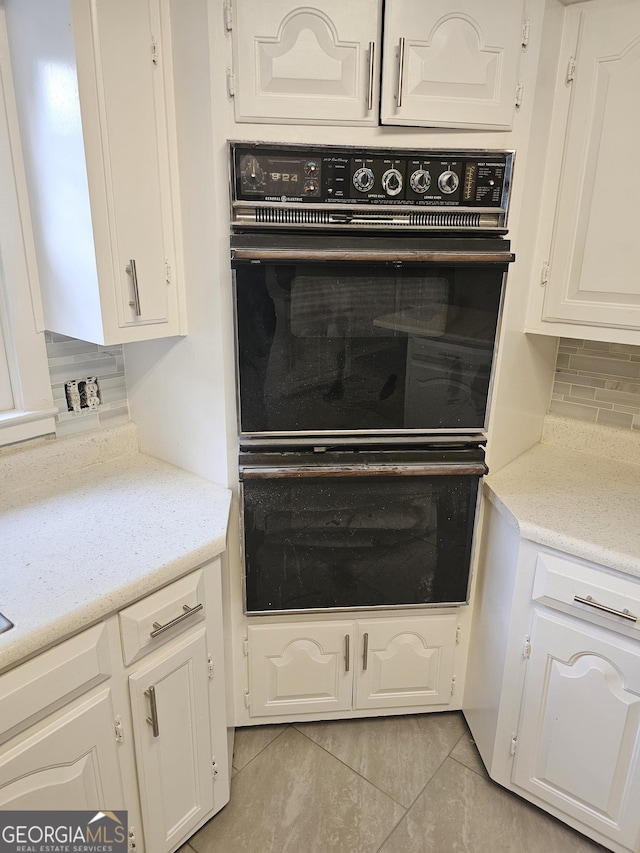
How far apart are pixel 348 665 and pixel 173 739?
1.95ft

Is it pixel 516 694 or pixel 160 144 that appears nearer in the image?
pixel 160 144

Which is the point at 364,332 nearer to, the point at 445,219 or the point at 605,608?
the point at 445,219

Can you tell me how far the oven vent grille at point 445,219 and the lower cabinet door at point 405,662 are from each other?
1.10 meters

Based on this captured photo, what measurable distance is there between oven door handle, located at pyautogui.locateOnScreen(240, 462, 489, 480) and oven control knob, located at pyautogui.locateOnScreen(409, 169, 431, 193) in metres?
0.67

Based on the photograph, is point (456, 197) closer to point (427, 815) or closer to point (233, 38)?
point (233, 38)

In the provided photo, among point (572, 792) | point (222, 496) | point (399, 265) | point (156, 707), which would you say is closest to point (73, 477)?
Result: point (222, 496)

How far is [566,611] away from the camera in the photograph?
4.66 feet

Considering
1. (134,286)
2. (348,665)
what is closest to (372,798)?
(348,665)

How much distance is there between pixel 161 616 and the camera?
4.10ft

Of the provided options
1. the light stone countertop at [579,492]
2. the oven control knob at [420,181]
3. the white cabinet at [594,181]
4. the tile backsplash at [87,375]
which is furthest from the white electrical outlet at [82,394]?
the white cabinet at [594,181]

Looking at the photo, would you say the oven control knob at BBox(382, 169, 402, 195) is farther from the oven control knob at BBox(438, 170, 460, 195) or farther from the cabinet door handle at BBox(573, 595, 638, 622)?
the cabinet door handle at BBox(573, 595, 638, 622)

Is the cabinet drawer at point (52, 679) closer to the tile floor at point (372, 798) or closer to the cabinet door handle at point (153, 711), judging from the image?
the cabinet door handle at point (153, 711)

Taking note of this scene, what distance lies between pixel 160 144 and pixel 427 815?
188 centimetres

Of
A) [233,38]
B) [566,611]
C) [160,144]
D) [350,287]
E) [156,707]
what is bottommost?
[156,707]
